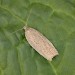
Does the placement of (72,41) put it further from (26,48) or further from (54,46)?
(26,48)

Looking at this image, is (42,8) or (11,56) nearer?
(11,56)

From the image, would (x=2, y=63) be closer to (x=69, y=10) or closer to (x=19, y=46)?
(x=19, y=46)

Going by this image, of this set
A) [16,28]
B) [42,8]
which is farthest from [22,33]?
[42,8]

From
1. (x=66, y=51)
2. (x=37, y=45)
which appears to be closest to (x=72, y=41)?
(x=66, y=51)

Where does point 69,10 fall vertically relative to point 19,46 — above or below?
above
